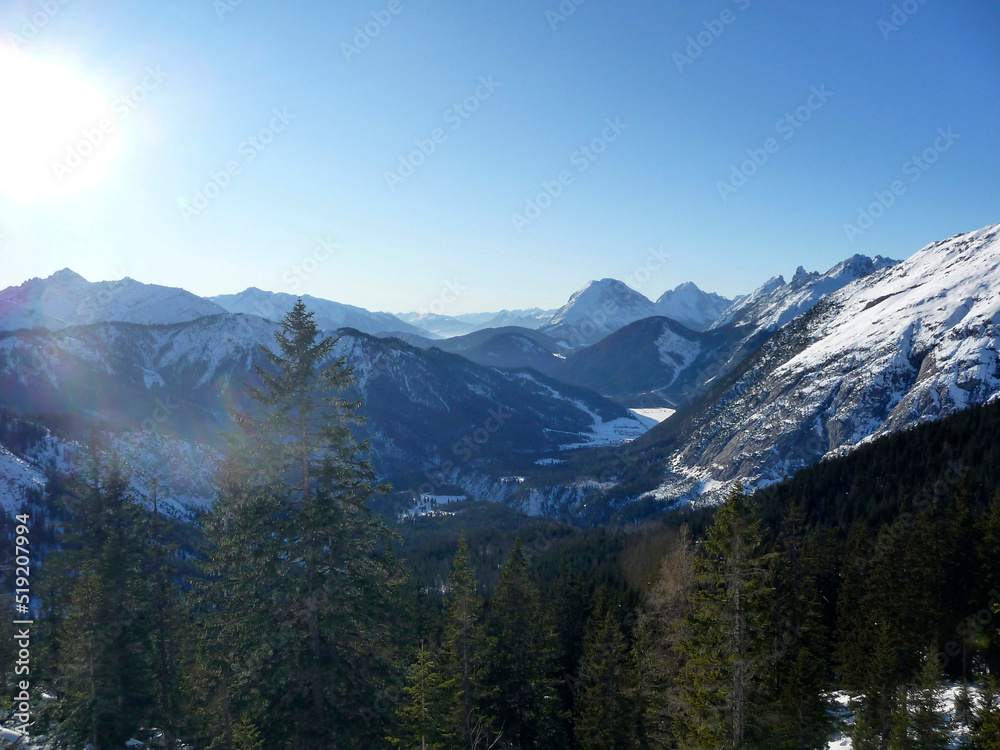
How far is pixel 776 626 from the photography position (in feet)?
124

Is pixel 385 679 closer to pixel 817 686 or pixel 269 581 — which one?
pixel 269 581

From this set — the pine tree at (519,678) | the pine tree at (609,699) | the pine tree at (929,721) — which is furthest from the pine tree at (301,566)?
the pine tree at (929,721)

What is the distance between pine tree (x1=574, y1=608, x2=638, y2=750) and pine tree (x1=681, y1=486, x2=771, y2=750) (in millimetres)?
17198

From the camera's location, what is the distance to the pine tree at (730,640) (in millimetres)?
20062

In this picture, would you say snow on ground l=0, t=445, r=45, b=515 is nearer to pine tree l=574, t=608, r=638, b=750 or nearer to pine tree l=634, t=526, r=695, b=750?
pine tree l=574, t=608, r=638, b=750

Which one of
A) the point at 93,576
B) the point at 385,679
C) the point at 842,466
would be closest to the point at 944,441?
the point at 842,466

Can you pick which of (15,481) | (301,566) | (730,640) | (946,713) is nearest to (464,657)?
(301,566)

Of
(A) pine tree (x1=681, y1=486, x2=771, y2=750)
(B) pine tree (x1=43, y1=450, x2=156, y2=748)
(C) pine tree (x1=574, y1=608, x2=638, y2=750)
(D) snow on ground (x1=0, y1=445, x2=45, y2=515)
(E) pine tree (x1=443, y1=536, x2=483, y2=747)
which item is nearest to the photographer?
(A) pine tree (x1=681, y1=486, x2=771, y2=750)

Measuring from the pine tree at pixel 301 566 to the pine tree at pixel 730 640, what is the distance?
11564 millimetres

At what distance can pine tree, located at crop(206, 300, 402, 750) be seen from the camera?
18594 millimetres

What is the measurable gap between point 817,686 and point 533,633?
17.7m

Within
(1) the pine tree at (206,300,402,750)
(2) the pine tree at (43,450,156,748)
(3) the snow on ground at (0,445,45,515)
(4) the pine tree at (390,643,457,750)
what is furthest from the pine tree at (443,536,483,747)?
(3) the snow on ground at (0,445,45,515)

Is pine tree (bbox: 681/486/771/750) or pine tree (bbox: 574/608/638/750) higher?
pine tree (bbox: 681/486/771/750)

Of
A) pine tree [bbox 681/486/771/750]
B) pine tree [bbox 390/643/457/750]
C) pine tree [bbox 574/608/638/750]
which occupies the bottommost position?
pine tree [bbox 574/608/638/750]
